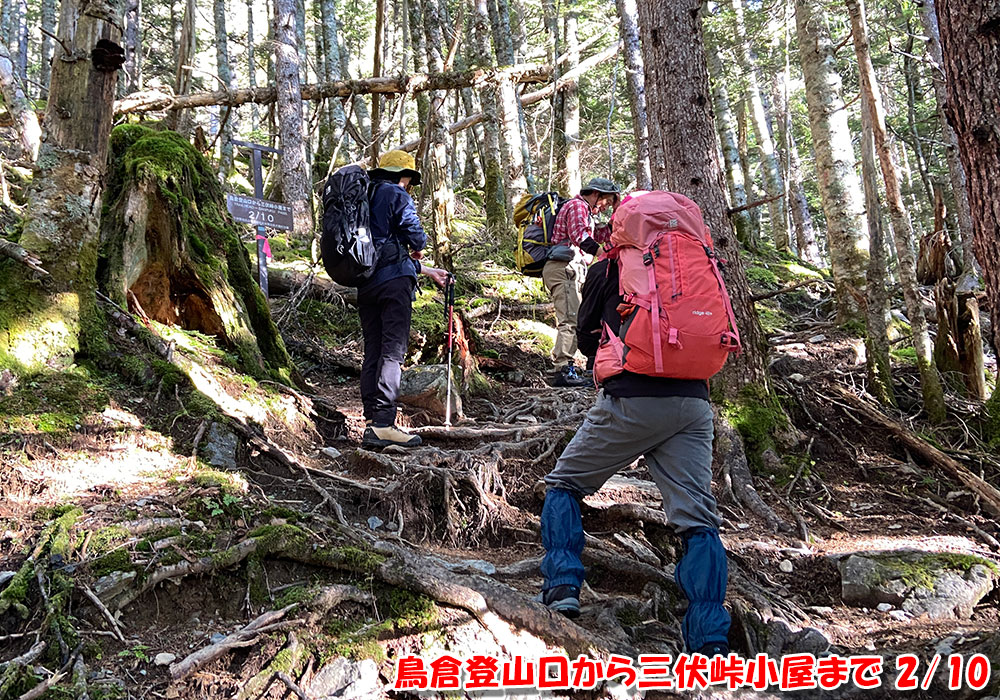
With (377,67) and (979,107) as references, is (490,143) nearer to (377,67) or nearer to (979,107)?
(377,67)

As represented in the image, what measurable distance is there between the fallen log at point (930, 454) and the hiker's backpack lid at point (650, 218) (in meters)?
3.75

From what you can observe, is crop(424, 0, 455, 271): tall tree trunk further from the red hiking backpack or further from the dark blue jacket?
the red hiking backpack

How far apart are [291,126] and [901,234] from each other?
10627 millimetres

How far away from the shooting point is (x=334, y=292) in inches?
376

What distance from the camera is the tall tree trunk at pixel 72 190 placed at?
14.5ft

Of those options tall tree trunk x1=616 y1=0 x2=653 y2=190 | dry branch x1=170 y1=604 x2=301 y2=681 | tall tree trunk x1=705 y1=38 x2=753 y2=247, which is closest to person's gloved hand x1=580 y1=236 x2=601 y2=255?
dry branch x1=170 y1=604 x2=301 y2=681

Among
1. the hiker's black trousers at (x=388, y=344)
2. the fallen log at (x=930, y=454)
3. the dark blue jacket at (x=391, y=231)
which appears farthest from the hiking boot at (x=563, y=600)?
the fallen log at (x=930, y=454)

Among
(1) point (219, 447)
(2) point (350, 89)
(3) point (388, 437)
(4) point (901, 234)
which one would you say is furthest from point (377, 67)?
(1) point (219, 447)

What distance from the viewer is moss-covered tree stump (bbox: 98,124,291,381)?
215 inches

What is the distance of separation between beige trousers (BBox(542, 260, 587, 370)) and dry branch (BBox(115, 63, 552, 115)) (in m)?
5.84

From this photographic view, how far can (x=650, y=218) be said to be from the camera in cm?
357

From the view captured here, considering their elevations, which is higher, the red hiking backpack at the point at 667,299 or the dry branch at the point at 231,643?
the red hiking backpack at the point at 667,299

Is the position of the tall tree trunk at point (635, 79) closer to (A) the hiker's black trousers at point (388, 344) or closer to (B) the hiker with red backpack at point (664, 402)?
(A) the hiker's black trousers at point (388, 344)

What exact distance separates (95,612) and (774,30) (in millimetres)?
20970
